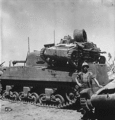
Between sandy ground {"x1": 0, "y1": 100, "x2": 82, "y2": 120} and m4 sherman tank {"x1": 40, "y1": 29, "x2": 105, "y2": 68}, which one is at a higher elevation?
m4 sherman tank {"x1": 40, "y1": 29, "x2": 105, "y2": 68}

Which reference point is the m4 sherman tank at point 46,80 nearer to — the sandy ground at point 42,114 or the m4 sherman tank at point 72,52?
the m4 sherman tank at point 72,52

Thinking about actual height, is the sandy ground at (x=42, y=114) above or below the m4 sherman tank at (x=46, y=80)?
below

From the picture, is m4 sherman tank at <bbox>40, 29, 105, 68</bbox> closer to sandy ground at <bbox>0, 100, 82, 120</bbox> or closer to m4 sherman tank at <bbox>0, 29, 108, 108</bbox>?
m4 sherman tank at <bbox>0, 29, 108, 108</bbox>

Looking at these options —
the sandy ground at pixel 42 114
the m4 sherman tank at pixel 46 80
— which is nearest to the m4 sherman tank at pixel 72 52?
the m4 sherman tank at pixel 46 80

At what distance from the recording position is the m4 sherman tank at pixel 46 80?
10523mm

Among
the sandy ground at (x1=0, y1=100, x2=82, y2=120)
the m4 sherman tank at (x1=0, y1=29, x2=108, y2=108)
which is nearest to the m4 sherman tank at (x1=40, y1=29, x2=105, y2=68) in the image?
the m4 sherman tank at (x1=0, y1=29, x2=108, y2=108)

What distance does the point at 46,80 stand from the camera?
1121 cm

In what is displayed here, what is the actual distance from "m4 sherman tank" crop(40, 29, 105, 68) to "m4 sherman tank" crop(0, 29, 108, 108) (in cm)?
5

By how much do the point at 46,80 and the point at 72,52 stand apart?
6.92 feet

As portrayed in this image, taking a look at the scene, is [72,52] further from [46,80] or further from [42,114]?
[42,114]

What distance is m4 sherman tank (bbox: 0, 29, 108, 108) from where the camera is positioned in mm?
10523

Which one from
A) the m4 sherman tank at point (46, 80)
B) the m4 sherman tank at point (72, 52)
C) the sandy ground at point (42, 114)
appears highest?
the m4 sherman tank at point (72, 52)

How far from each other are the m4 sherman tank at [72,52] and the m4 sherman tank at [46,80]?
2.1 inches

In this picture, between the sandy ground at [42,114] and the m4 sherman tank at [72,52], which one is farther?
the m4 sherman tank at [72,52]
